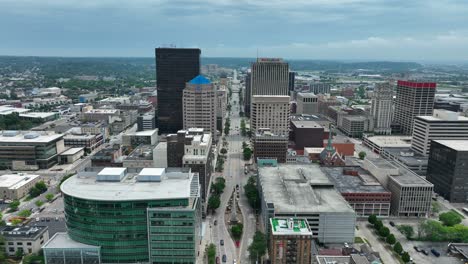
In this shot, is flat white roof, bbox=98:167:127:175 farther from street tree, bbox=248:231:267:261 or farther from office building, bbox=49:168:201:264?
street tree, bbox=248:231:267:261

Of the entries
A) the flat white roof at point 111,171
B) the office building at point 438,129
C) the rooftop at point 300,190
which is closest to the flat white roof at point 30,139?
the flat white roof at point 111,171

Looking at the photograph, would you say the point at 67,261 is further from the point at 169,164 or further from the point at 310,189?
the point at 310,189

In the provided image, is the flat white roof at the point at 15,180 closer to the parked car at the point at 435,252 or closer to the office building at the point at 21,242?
the office building at the point at 21,242

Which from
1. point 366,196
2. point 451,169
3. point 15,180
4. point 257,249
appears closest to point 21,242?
point 15,180

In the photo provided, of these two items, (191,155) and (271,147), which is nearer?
(191,155)

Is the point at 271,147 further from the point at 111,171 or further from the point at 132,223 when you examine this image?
the point at 132,223

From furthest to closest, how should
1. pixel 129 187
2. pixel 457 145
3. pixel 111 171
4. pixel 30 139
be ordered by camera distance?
1. pixel 30 139
2. pixel 457 145
3. pixel 111 171
4. pixel 129 187
